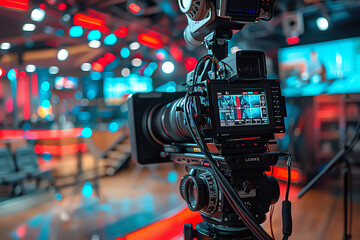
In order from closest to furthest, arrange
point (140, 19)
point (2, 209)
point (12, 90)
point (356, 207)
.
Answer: point (356, 207) < point (2, 209) < point (140, 19) < point (12, 90)

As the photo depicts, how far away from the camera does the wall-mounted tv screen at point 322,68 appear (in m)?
4.52

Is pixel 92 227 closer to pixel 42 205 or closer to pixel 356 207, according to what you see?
pixel 42 205

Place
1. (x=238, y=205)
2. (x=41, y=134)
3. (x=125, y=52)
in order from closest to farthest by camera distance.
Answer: (x=238, y=205)
(x=41, y=134)
(x=125, y=52)

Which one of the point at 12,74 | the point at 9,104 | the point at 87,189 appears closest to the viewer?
the point at 87,189

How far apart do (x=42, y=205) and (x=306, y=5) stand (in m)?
5.00

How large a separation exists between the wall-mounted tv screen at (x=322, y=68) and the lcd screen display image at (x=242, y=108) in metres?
3.95

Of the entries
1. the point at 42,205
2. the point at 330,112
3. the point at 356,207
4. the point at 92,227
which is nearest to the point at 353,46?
the point at 330,112

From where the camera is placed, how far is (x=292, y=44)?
5418mm

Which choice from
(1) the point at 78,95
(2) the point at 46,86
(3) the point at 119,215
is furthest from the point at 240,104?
(1) the point at 78,95

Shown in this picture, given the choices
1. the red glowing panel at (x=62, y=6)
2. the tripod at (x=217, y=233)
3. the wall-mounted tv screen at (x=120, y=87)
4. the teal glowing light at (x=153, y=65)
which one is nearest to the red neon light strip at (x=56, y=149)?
the red glowing panel at (x=62, y=6)

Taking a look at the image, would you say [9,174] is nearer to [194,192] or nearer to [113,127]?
[113,127]

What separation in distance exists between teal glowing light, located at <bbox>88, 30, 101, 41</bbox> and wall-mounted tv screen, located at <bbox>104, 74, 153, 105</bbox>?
2.85m

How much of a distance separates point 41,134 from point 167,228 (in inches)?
182

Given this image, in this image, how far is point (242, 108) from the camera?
1.08 m
